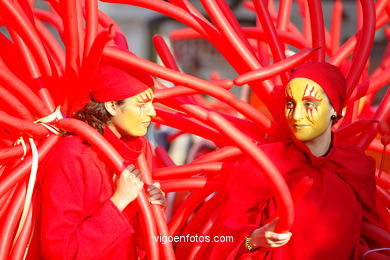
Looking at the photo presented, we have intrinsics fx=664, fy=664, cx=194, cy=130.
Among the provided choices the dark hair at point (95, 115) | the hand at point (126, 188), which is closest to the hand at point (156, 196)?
the hand at point (126, 188)

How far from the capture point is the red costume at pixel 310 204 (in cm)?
169

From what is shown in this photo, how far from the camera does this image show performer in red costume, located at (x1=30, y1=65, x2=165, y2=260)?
1.60 metres


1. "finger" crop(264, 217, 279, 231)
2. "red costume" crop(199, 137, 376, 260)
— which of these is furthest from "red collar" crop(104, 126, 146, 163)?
"finger" crop(264, 217, 279, 231)

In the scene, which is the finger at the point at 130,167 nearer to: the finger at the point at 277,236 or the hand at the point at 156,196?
the hand at the point at 156,196

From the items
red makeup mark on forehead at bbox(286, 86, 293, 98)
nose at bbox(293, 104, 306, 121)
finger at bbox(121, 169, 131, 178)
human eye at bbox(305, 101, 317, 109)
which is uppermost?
red makeup mark on forehead at bbox(286, 86, 293, 98)

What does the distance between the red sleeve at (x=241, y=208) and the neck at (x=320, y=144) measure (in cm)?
16

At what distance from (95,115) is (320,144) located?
1.98 feet

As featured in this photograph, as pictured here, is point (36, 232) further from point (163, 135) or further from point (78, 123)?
point (163, 135)

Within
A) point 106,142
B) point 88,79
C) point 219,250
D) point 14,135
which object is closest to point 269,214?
point 219,250

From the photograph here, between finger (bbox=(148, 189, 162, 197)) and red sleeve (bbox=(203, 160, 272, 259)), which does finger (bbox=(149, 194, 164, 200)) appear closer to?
finger (bbox=(148, 189, 162, 197))

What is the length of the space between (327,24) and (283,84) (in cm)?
527

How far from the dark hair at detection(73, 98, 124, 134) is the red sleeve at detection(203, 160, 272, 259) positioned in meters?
0.38

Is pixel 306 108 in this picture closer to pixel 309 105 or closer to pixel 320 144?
pixel 309 105

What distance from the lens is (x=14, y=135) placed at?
1827 mm
